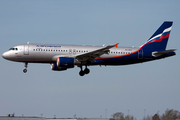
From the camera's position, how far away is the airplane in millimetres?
44188

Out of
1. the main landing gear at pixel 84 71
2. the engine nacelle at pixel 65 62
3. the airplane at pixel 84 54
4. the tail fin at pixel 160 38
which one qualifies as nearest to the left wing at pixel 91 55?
the airplane at pixel 84 54

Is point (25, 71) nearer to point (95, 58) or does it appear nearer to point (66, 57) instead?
point (66, 57)

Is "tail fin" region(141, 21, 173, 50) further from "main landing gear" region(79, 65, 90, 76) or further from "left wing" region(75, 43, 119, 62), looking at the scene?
"main landing gear" region(79, 65, 90, 76)

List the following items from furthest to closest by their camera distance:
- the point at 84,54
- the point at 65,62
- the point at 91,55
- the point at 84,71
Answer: the point at 84,71
the point at 91,55
the point at 65,62
the point at 84,54

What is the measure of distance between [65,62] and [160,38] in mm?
18316

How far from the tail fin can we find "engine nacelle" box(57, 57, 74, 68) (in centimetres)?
1335

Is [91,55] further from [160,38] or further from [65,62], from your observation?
[160,38]

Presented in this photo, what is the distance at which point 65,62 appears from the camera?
144 feet

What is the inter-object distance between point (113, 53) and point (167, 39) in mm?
11424

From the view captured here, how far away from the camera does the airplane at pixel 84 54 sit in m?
44.2

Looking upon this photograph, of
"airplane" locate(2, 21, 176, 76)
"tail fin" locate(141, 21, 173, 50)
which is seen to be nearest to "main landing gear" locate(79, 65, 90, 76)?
"airplane" locate(2, 21, 176, 76)

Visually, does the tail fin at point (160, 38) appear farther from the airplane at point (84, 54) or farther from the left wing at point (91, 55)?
the left wing at point (91, 55)

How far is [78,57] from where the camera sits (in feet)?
147

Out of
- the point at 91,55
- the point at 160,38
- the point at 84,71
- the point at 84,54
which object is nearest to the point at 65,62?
the point at 84,54
